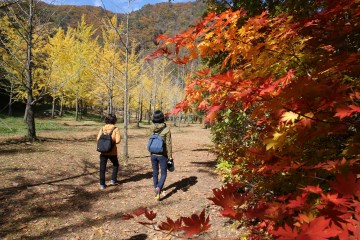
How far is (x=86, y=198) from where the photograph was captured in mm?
5344

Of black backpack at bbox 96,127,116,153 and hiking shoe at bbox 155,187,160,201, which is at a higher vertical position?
black backpack at bbox 96,127,116,153

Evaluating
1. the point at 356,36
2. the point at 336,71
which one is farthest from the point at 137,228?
the point at 356,36

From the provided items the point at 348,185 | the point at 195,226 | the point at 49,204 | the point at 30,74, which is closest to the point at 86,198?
the point at 49,204

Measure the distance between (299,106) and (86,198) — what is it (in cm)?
483

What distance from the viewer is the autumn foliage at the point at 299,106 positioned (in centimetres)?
147

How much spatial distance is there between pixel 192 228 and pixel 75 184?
5.37 m

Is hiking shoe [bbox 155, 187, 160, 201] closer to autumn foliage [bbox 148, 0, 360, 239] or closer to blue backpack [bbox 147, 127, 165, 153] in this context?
blue backpack [bbox 147, 127, 165, 153]

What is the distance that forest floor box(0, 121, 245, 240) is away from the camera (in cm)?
403

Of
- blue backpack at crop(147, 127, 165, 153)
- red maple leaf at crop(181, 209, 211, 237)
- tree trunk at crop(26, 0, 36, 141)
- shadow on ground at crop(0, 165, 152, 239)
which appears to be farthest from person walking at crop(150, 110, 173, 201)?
tree trunk at crop(26, 0, 36, 141)

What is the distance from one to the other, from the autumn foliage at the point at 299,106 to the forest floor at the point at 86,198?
836 millimetres

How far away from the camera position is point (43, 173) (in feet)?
21.7

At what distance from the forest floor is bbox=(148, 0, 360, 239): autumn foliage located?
0.84 m

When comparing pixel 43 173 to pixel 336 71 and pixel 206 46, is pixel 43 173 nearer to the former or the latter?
pixel 206 46

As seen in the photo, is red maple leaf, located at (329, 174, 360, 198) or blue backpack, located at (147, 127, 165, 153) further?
blue backpack, located at (147, 127, 165, 153)
